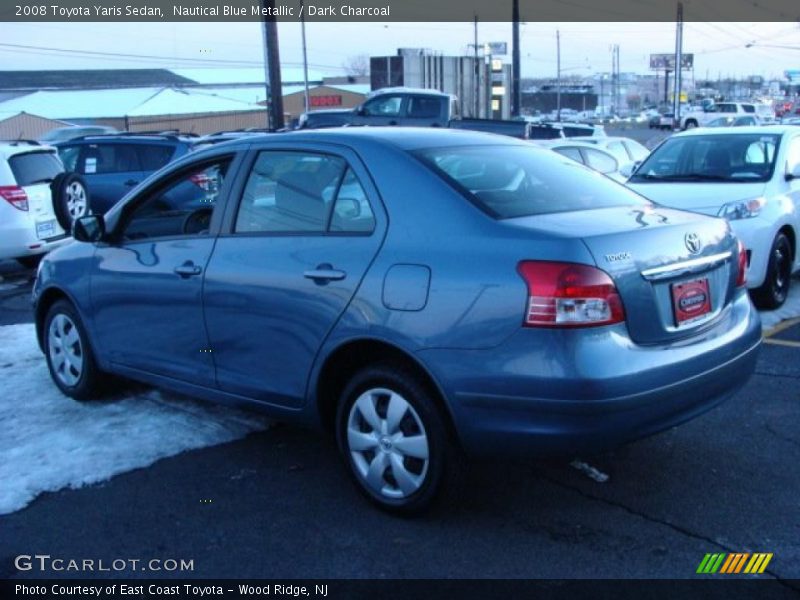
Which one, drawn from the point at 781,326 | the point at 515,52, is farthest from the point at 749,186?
the point at 515,52

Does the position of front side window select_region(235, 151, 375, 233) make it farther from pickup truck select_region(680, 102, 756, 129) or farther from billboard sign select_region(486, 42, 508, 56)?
billboard sign select_region(486, 42, 508, 56)

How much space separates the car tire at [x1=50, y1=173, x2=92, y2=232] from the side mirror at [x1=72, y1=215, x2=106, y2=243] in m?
4.29

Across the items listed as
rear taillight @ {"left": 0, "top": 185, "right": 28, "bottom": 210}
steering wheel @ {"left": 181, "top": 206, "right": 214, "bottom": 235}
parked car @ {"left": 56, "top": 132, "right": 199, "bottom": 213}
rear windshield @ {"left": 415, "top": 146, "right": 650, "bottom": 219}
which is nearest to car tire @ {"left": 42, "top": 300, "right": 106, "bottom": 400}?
steering wheel @ {"left": 181, "top": 206, "right": 214, "bottom": 235}

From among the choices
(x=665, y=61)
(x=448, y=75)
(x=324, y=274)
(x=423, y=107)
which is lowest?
(x=324, y=274)

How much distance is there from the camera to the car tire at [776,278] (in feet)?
25.3

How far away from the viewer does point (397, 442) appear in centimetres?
384

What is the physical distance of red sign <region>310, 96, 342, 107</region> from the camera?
59987mm

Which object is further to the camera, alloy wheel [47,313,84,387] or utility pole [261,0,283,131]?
utility pole [261,0,283,131]

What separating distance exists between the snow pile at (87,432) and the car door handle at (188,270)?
3.16 ft

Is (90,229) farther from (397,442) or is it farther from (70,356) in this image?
(397,442)

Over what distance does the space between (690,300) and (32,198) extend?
346 inches

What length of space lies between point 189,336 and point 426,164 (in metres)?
1.66

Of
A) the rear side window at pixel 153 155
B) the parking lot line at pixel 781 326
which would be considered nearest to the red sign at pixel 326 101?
the rear side window at pixel 153 155
